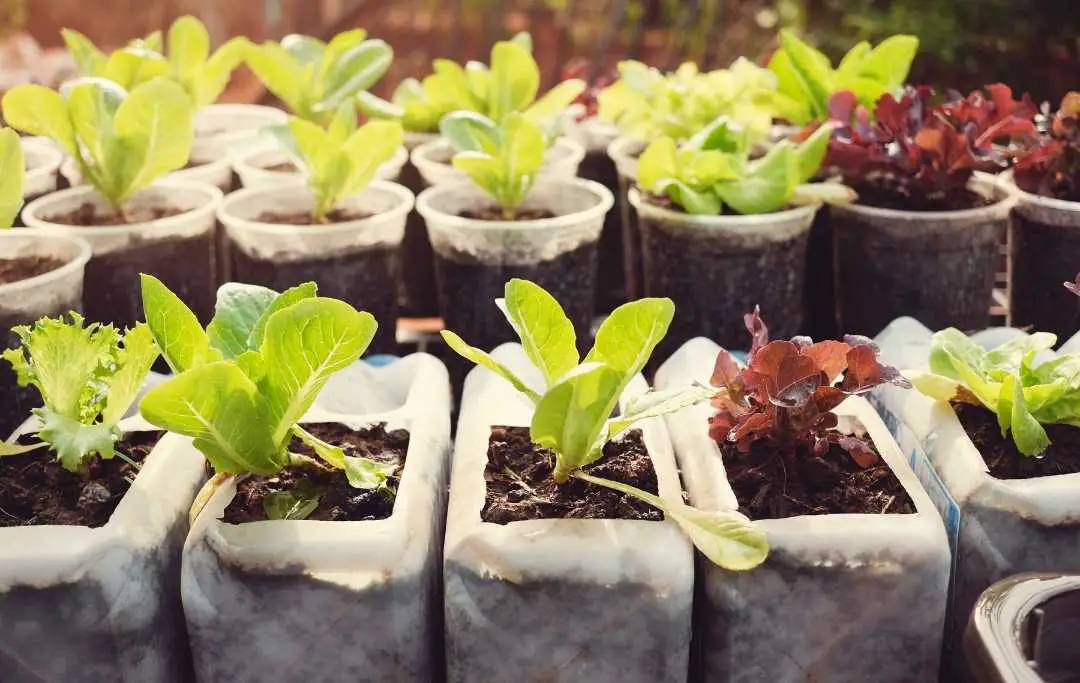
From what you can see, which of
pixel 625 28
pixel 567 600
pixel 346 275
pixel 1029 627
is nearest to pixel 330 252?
pixel 346 275

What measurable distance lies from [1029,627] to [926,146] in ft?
2.17

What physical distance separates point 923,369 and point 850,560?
0.31m

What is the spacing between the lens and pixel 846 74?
4.38ft

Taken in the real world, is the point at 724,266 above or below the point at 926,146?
below

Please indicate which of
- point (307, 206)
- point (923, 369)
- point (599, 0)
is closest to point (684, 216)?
point (923, 369)

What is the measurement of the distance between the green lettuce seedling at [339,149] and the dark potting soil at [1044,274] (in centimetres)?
69

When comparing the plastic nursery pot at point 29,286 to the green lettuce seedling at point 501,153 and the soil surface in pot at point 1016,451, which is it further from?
the soil surface in pot at point 1016,451

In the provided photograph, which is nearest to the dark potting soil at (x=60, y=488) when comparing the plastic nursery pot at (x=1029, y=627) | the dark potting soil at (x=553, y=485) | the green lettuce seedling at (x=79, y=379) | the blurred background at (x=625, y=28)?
the green lettuce seedling at (x=79, y=379)

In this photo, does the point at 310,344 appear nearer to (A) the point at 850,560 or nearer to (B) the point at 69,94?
(A) the point at 850,560

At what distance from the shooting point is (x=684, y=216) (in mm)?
1087

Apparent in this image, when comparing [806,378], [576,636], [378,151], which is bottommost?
[576,636]

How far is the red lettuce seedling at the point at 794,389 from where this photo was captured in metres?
0.74

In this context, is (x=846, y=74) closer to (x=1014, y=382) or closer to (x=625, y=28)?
(x=1014, y=382)

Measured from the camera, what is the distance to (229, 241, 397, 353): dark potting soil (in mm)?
1081
